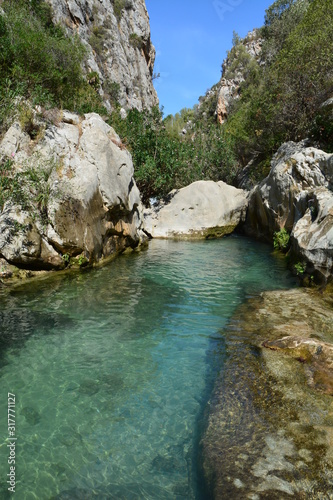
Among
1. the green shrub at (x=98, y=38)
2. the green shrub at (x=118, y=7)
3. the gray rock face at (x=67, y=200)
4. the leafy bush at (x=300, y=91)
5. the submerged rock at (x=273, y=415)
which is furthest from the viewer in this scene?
the green shrub at (x=118, y=7)

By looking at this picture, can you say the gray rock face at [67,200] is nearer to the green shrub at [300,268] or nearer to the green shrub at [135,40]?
the green shrub at [300,268]

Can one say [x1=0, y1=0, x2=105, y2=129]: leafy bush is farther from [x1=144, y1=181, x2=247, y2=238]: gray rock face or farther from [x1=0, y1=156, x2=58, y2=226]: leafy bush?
[x1=144, y1=181, x2=247, y2=238]: gray rock face

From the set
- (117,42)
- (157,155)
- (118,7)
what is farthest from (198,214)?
(118,7)

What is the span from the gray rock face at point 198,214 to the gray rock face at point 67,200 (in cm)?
801

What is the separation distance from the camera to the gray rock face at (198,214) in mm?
24641

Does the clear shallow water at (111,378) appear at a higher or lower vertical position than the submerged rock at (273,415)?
lower

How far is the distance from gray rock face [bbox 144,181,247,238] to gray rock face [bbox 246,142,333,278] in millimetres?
1849

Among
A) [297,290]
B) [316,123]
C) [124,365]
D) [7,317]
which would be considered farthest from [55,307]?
[316,123]

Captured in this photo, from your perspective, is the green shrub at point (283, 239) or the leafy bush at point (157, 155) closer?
the green shrub at point (283, 239)

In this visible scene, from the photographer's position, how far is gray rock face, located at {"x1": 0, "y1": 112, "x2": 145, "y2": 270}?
37.7 feet

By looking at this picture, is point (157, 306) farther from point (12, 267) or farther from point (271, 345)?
point (12, 267)

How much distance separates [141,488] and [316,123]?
1970 centimetres

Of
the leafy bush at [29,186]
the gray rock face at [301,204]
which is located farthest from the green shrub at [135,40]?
the leafy bush at [29,186]

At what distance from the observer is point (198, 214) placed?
25.0m
